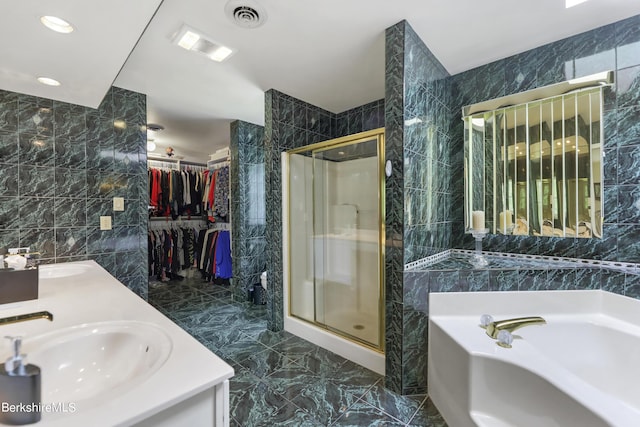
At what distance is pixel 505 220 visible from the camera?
7.07 feet

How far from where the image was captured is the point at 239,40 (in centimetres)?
184

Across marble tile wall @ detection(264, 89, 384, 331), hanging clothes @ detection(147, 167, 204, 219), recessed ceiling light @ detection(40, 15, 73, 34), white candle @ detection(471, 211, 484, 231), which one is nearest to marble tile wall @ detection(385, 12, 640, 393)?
white candle @ detection(471, 211, 484, 231)

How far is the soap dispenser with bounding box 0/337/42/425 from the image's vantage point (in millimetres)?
515

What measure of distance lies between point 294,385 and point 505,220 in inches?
78.5

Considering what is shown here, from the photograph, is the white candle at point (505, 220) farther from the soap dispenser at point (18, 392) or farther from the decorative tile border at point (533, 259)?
the soap dispenser at point (18, 392)

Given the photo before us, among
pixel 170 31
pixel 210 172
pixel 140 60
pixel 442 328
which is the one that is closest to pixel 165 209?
pixel 210 172

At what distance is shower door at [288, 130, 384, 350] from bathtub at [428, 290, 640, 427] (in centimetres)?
79

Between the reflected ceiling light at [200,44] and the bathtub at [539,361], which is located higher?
the reflected ceiling light at [200,44]

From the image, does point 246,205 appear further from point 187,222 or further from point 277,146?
point 187,222

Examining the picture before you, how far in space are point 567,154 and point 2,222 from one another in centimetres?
404

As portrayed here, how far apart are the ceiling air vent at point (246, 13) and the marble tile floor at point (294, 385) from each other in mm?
2317

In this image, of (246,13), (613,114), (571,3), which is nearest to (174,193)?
(246,13)

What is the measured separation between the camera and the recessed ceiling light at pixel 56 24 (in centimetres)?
129

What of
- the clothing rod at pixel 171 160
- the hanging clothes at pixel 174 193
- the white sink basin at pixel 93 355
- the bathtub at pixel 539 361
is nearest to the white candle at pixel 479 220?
the bathtub at pixel 539 361
